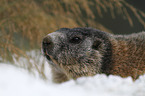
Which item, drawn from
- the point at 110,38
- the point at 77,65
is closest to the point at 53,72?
the point at 77,65

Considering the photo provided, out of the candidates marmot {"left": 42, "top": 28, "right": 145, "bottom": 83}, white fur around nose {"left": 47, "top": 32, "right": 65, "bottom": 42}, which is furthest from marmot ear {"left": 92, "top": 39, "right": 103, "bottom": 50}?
white fur around nose {"left": 47, "top": 32, "right": 65, "bottom": 42}

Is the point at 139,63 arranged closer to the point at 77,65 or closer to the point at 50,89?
the point at 77,65

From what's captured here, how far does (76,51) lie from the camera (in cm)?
197

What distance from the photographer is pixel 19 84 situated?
1060mm

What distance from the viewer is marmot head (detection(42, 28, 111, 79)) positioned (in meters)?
1.92

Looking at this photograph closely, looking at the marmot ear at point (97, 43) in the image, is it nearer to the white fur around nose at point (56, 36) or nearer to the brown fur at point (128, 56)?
the brown fur at point (128, 56)

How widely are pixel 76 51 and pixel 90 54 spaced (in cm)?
16

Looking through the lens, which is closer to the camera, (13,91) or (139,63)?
(13,91)

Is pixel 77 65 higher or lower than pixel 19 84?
higher

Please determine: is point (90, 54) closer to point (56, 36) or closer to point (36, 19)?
point (56, 36)

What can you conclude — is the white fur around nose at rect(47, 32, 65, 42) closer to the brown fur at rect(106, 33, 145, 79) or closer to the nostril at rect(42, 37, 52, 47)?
the nostril at rect(42, 37, 52, 47)

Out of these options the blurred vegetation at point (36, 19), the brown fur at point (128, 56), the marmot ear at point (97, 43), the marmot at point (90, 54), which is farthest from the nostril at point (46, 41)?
the brown fur at point (128, 56)

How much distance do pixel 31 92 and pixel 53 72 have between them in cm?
125

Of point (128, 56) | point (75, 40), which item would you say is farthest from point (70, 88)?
point (128, 56)
